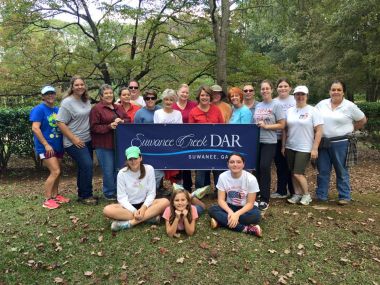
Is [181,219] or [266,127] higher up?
[266,127]

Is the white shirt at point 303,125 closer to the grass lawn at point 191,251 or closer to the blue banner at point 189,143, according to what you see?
the blue banner at point 189,143

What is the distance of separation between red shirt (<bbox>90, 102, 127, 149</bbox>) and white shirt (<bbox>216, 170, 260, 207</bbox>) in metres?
2.00

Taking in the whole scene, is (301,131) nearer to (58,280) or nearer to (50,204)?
(58,280)

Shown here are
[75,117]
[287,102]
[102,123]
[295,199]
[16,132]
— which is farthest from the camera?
[16,132]

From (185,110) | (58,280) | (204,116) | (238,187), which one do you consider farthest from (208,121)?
(58,280)

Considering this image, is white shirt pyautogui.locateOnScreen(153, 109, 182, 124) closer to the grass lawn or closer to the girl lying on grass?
the girl lying on grass

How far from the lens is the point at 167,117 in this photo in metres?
5.94

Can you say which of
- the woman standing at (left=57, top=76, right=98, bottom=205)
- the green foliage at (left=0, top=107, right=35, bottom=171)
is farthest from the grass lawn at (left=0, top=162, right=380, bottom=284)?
the green foliage at (left=0, top=107, right=35, bottom=171)

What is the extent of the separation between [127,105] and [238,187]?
2470 millimetres

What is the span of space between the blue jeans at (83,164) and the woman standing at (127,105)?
79 cm

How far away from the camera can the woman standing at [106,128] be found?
578 centimetres

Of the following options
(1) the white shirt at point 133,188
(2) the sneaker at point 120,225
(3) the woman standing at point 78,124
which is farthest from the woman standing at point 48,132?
(2) the sneaker at point 120,225

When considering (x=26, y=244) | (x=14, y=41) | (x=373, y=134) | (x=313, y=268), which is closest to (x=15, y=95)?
(x=14, y=41)

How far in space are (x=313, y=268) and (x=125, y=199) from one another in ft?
8.85
